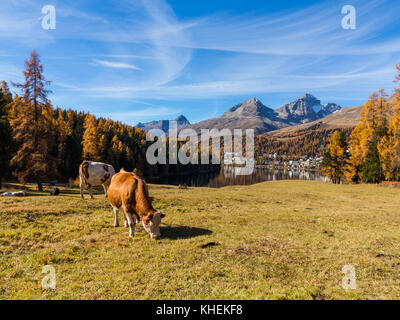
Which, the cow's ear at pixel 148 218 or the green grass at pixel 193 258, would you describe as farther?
the cow's ear at pixel 148 218

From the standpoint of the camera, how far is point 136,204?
10.2 metres

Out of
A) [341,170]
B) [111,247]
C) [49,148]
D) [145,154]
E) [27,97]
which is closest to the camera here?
[111,247]

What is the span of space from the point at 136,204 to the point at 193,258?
3.97 metres

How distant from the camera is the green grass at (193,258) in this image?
5.88 m

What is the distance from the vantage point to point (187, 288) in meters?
5.96

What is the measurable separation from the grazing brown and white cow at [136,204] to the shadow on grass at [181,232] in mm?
831

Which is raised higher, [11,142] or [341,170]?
[11,142]

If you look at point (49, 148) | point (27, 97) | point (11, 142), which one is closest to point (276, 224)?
point (49, 148)

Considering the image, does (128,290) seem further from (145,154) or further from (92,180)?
(145,154)

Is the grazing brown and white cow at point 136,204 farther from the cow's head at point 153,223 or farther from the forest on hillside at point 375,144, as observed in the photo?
the forest on hillside at point 375,144

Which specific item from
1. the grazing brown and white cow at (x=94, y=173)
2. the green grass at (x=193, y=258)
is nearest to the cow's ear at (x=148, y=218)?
the green grass at (x=193, y=258)

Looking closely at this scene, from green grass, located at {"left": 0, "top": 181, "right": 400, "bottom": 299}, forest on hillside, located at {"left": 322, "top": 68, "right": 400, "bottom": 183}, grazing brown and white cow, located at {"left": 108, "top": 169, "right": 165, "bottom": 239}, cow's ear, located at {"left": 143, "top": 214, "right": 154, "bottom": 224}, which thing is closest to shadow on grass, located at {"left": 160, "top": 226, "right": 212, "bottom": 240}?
green grass, located at {"left": 0, "top": 181, "right": 400, "bottom": 299}

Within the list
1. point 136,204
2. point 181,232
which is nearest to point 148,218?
point 136,204
